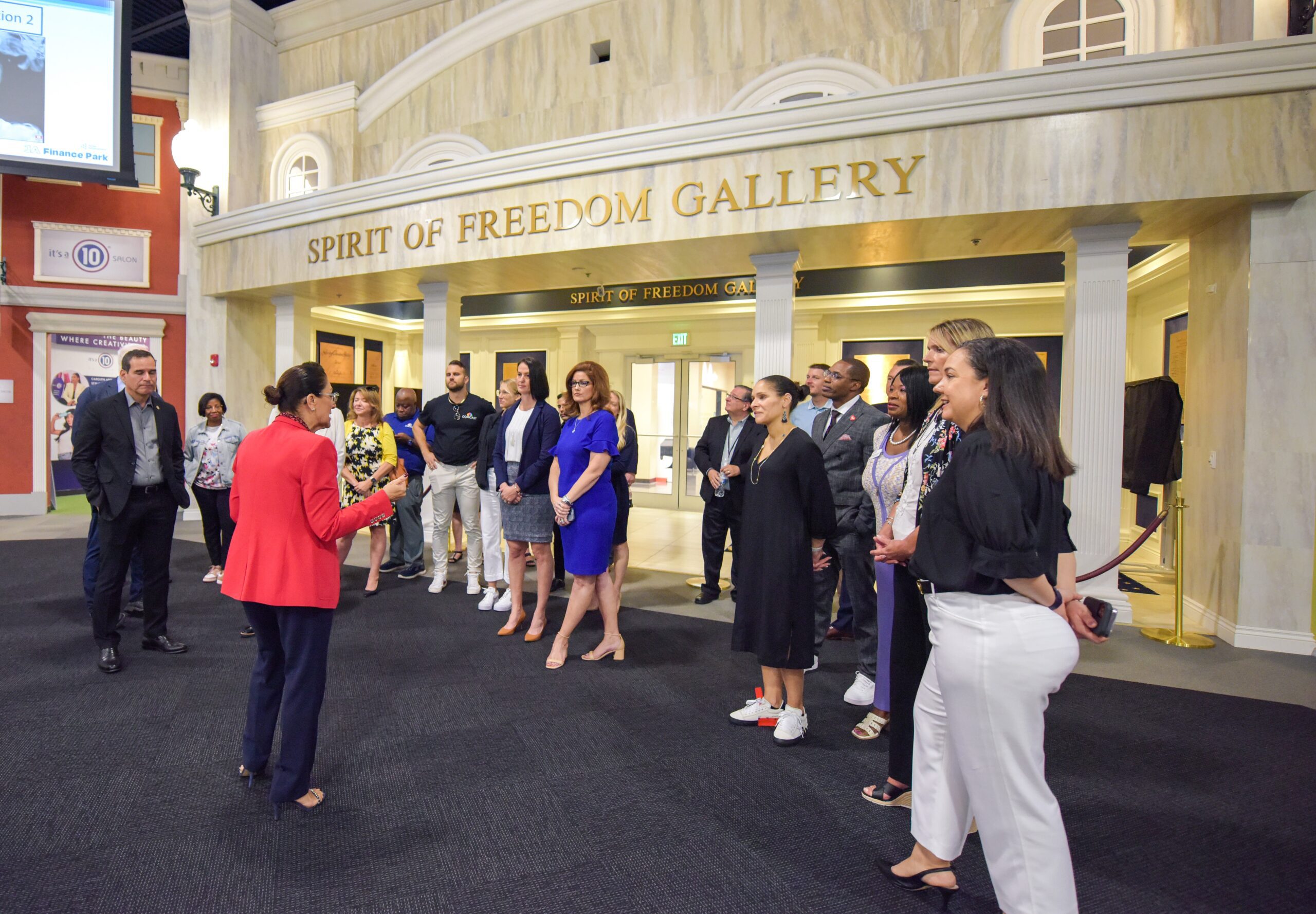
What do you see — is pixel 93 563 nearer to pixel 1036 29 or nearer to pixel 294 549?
pixel 294 549

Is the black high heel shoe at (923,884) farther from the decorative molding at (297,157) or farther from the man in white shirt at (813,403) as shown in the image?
the decorative molding at (297,157)

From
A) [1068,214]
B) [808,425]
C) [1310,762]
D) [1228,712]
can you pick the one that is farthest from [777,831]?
[1068,214]

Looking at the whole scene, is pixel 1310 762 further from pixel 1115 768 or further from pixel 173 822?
pixel 173 822

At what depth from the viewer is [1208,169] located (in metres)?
4.46

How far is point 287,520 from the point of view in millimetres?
2340

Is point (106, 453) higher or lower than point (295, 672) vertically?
higher

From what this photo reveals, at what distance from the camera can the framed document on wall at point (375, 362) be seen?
1316 centimetres

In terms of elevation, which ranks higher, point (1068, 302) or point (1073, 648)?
point (1068, 302)

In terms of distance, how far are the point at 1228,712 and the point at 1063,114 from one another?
3.79m

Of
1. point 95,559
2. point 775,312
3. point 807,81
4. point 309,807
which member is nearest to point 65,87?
point 95,559

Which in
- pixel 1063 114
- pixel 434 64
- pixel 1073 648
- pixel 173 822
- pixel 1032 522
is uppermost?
pixel 434 64

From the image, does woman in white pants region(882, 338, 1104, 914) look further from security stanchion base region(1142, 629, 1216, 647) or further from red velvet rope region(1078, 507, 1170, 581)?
security stanchion base region(1142, 629, 1216, 647)

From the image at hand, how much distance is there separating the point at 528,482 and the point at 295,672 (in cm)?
210

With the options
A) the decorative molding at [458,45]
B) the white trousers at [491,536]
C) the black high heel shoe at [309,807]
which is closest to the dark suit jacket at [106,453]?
the white trousers at [491,536]
